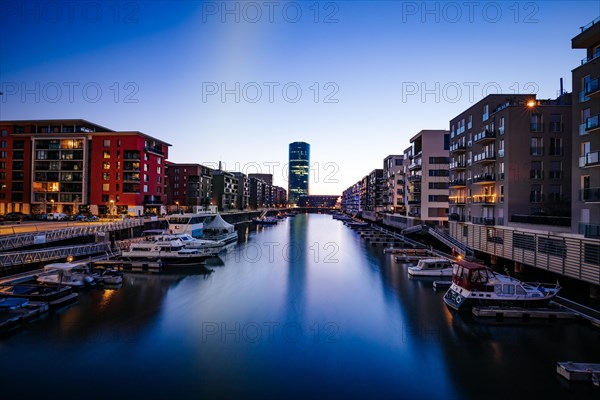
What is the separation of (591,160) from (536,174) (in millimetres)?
12261

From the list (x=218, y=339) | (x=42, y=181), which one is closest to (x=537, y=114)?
(x=218, y=339)

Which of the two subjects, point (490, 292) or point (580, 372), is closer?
point (580, 372)

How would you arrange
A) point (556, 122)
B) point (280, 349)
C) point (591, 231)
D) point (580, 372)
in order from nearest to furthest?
point (580, 372) < point (280, 349) < point (591, 231) < point (556, 122)

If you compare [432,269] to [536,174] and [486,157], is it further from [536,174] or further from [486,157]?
[486,157]

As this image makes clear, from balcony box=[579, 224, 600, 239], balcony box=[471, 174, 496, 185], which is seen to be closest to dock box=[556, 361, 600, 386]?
balcony box=[579, 224, 600, 239]

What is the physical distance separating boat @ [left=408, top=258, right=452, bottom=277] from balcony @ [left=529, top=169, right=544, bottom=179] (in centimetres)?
1281

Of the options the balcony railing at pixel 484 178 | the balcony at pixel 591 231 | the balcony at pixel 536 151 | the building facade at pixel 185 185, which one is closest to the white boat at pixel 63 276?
the balcony at pixel 591 231

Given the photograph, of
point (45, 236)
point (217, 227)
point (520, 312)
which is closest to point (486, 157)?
point (520, 312)

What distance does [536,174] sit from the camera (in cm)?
3438

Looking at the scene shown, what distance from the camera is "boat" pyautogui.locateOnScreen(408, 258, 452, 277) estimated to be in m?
35.7

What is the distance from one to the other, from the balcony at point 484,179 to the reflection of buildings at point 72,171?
210 feet

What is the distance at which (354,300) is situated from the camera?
28.4 metres

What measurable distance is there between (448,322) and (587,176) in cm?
1547

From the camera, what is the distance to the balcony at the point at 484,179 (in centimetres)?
3828
